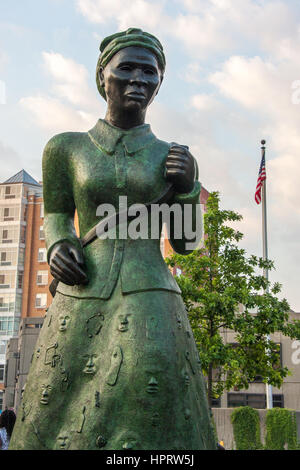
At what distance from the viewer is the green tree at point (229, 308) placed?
1566 centimetres

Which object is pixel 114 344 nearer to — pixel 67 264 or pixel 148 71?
pixel 67 264

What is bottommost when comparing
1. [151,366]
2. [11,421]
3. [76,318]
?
[11,421]

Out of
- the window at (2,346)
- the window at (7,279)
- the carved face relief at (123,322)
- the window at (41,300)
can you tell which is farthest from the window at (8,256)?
the carved face relief at (123,322)

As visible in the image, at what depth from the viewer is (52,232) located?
11.7ft

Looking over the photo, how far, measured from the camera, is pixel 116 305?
3.16 meters

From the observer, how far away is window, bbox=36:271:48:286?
4749 centimetres

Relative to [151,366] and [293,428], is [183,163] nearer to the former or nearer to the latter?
[151,366]

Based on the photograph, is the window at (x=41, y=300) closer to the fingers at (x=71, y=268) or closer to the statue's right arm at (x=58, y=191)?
the statue's right arm at (x=58, y=191)

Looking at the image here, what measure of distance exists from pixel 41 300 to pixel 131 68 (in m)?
45.2

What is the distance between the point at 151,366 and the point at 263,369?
1404cm

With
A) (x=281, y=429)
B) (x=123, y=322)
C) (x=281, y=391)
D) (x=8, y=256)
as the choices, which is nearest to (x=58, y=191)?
(x=123, y=322)

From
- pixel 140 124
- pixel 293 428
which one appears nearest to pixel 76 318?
pixel 140 124

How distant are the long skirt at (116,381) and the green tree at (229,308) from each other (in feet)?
39.6

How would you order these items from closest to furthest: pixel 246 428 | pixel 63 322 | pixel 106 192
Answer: pixel 63 322, pixel 106 192, pixel 246 428
